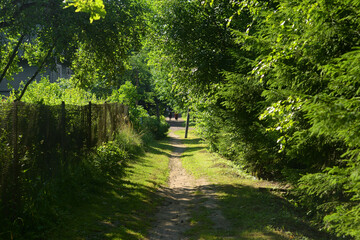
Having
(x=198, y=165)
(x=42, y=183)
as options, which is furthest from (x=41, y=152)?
(x=198, y=165)

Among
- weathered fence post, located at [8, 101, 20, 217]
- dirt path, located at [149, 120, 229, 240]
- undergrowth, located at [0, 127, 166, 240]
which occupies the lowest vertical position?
dirt path, located at [149, 120, 229, 240]

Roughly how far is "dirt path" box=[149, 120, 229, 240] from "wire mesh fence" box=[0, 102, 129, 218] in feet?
8.77

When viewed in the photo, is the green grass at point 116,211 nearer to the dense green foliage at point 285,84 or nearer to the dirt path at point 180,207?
the dirt path at point 180,207

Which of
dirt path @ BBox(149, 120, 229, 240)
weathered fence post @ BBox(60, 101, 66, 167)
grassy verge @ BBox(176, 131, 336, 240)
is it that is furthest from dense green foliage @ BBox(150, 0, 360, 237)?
weathered fence post @ BBox(60, 101, 66, 167)

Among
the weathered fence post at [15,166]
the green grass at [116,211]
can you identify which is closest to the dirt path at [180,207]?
the green grass at [116,211]

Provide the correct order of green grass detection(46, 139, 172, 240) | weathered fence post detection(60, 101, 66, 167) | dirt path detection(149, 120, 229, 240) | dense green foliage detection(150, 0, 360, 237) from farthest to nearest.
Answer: weathered fence post detection(60, 101, 66, 167)
dirt path detection(149, 120, 229, 240)
green grass detection(46, 139, 172, 240)
dense green foliage detection(150, 0, 360, 237)

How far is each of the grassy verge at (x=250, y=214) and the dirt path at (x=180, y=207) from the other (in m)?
0.16

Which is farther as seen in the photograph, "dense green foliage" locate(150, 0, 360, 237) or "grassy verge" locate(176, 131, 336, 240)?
"grassy verge" locate(176, 131, 336, 240)

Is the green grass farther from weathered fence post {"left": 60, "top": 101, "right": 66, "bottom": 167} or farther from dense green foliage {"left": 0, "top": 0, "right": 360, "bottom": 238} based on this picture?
dense green foliage {"left": 0, "top": 0, "right": 360, "bottom": 238}

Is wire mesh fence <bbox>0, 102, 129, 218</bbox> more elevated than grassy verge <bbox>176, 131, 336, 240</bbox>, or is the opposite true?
wire mesh fence <bbox>0, 102, 129, 218</bbox>

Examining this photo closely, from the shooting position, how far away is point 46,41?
11016 millimetres

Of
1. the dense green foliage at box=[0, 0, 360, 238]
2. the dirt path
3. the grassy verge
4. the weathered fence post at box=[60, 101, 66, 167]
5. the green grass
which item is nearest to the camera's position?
the dense green foliage at box=[0, 0, 360, 238]

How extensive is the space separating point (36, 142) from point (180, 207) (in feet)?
13.8

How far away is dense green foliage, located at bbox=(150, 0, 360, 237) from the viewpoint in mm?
4281
